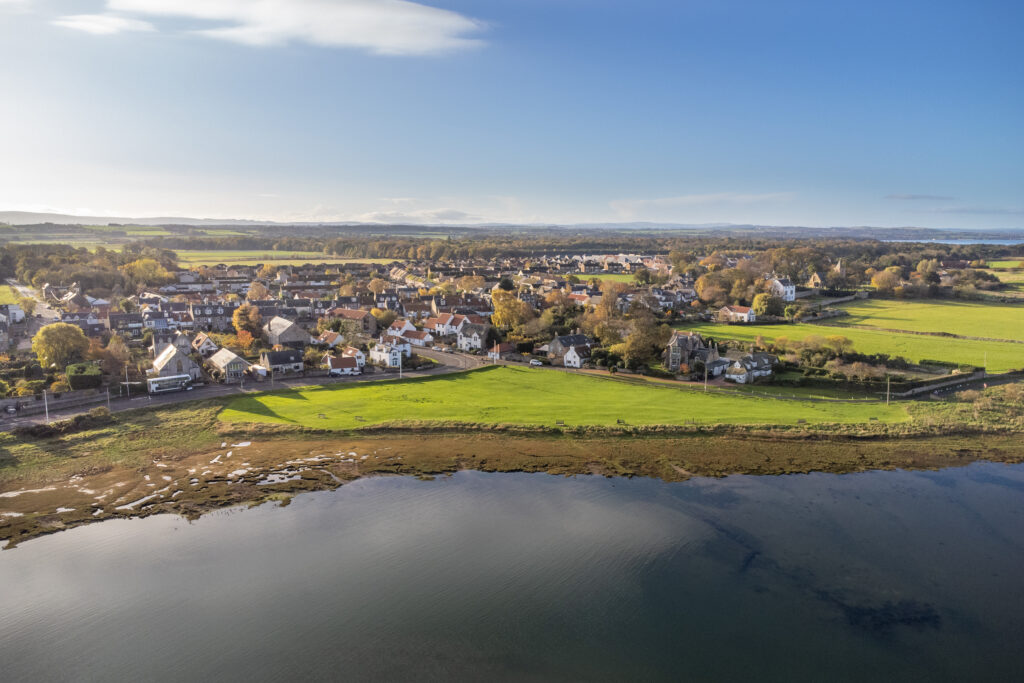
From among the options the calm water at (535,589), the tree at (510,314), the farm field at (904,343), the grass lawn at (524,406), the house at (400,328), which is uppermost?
the tree at (510,314)

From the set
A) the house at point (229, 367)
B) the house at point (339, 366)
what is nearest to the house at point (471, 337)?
the house at point (339, 366)

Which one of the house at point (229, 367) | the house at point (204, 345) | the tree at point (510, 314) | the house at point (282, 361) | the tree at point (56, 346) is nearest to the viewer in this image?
Answer: the tree at point (56, 346)

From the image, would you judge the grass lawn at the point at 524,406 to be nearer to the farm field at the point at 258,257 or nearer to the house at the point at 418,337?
the house at the point at 418,337

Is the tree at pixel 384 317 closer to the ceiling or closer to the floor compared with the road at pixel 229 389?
closer to the ceiling

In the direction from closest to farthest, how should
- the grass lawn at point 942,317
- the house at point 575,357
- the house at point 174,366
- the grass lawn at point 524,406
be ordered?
1. the grass lawn at point 524,406
2. the house at point 174,366
3. the house at point 575,357
4. the grass lawn at point 942,317

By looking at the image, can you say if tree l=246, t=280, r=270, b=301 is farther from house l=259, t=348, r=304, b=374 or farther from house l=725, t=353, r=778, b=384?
house l=725, t=353, r=778, b=384

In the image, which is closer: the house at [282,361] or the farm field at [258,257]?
the house at [282,361]

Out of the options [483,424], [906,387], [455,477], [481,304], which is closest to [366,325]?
[481,304]
